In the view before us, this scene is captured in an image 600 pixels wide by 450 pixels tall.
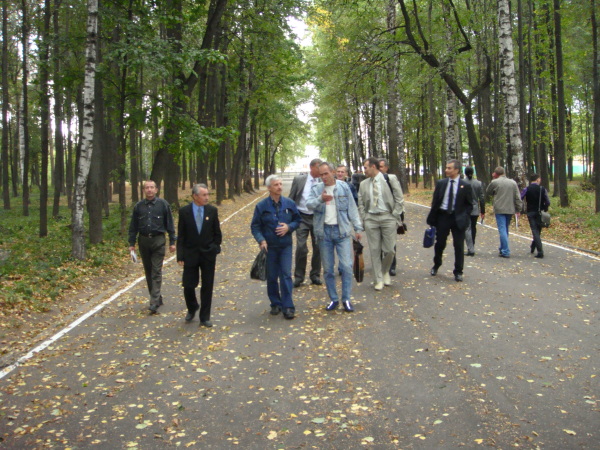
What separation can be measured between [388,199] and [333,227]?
62.7 inches

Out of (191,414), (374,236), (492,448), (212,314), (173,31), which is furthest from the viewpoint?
(173,31)

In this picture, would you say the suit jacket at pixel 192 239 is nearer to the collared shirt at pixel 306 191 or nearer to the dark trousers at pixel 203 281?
the dark trousers at pixel 203 281

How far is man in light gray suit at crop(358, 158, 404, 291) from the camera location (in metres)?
9.74

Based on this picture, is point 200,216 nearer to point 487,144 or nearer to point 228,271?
point 228,271

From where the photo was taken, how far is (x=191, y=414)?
512 centimetres

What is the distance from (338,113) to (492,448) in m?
45.6

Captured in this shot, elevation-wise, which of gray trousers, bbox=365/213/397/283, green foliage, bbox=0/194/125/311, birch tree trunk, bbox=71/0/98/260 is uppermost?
birch tree trunk, bbox=71/0/98/260

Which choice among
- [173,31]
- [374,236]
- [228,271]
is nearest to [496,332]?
[374,236]

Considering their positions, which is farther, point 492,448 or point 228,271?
point 228,271

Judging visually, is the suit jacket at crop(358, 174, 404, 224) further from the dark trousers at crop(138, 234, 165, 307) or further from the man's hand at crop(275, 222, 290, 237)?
the dark trousers at crop(138, 234, 165, 307)

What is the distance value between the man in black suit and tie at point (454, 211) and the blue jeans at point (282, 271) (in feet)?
11.3

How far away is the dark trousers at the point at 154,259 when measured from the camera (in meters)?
9.26

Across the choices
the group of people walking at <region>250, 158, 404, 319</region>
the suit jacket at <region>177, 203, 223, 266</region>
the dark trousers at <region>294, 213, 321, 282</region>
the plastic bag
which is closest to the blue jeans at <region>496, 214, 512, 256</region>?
the dark trousers at <region>294, 213, 321, 282</region>

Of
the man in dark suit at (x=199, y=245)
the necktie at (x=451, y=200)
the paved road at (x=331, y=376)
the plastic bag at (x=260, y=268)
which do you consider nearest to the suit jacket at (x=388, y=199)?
the necktie at (x=451, y=200)
